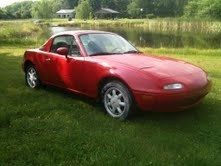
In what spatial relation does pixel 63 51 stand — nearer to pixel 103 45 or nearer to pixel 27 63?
pixel 103 45

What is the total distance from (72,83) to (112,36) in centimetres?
130

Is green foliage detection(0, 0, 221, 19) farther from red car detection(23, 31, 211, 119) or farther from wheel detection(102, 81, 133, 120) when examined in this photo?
wheel detection(102, 81, 133, 120)

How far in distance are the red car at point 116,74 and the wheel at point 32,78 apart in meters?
0.21

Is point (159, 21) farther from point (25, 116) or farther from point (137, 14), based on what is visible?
point (137, 14)

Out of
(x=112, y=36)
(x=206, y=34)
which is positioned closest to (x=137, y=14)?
(x=206, y=34)

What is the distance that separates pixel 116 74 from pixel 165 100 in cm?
94

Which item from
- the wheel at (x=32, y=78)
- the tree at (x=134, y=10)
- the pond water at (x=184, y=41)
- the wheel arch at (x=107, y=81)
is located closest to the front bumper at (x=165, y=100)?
the wheel arch at (x=107, y=81)

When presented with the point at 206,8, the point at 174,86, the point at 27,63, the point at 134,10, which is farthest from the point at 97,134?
the point at 134,10

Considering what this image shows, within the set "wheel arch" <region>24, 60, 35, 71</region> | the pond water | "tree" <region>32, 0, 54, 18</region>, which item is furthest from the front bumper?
"tree" <region>32, 0, 54, 18</region>

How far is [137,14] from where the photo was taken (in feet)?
431

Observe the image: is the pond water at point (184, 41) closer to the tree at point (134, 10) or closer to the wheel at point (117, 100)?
the wheel at point (117, 100)

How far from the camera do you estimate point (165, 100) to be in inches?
235

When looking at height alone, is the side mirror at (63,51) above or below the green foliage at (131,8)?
below

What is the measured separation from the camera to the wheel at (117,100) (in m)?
6.28
